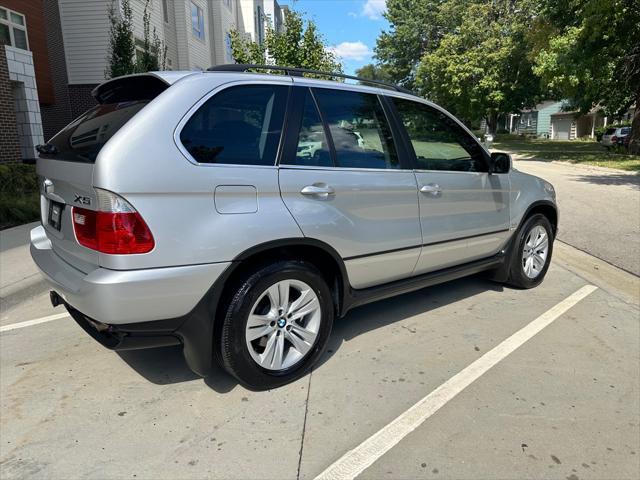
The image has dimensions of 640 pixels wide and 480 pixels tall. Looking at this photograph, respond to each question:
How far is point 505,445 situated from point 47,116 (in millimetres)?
19752

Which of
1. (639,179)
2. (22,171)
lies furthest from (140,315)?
(639,179)

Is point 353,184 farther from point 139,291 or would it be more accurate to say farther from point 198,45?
point 198,45

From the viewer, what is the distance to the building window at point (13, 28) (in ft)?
46.9

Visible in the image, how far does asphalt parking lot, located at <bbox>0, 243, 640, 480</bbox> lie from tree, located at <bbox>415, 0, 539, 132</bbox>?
32127mm

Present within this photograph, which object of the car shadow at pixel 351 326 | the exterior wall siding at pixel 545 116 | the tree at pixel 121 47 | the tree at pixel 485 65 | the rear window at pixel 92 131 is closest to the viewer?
the rear window at pixel 92 131

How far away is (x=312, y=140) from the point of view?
3221 mm

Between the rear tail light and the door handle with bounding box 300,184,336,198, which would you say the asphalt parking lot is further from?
the door handle with bounding box 300,184,336,198

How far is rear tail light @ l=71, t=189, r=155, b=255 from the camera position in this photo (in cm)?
247

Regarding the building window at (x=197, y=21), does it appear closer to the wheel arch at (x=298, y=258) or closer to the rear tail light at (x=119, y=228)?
the wheel arch at (x=298, y=258)

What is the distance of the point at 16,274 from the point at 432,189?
479cm

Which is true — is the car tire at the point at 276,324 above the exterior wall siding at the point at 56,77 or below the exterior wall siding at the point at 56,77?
below

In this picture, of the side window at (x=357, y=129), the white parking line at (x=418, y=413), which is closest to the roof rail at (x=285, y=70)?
the side window at (x=357, y=129)

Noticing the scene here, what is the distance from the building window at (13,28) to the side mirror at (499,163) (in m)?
15.1

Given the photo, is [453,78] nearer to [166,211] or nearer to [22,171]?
[22,171]
